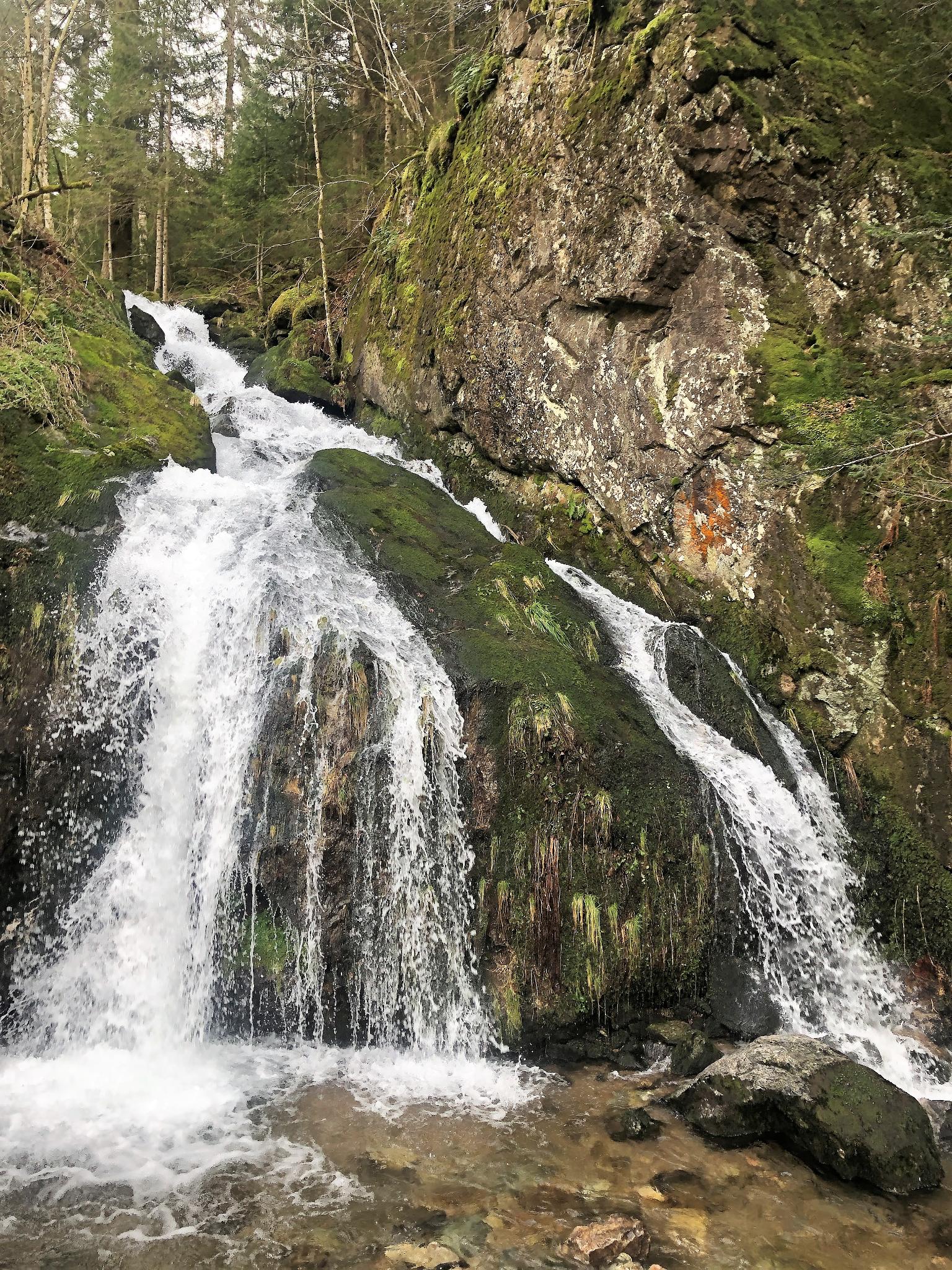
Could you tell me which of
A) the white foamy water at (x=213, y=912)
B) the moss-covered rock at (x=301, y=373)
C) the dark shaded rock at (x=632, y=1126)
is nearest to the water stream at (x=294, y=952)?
the white foamy water at (x=213, y=912)

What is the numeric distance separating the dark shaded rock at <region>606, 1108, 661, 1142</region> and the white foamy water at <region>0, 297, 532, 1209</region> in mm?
702

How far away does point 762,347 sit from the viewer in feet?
28.1

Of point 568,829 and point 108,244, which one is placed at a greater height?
point 108,244

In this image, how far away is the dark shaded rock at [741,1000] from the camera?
20.0 feet

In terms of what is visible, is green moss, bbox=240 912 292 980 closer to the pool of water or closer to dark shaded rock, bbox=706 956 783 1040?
the pool of water

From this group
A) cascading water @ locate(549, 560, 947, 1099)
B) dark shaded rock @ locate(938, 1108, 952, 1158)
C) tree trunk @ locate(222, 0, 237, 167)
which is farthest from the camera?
tree trunk @ locate(222, 0, 237, 167)

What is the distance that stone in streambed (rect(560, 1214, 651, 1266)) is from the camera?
3760 mm

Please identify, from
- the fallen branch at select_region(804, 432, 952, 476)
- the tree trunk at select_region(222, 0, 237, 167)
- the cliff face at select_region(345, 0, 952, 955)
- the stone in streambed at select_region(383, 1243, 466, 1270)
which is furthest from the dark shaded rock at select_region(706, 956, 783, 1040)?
the tree trunk at select_region(222, 0, 237, 167)

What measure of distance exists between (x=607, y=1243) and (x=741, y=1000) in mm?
2878

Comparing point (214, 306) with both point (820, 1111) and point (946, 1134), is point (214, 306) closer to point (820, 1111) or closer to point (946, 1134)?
point (820, 1111)

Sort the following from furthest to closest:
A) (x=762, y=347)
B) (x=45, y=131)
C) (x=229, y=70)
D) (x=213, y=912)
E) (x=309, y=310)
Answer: (x=229, y=70)
(x=309, y=310)
(x=45, y=131)
(x=762, y=347)
(x=213, y=912)

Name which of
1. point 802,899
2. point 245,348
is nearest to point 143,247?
point 245,348

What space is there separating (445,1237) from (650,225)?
1002 cm

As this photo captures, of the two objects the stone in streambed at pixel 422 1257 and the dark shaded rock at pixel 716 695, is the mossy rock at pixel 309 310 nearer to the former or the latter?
the dark shaded rock at pixel 716 695
